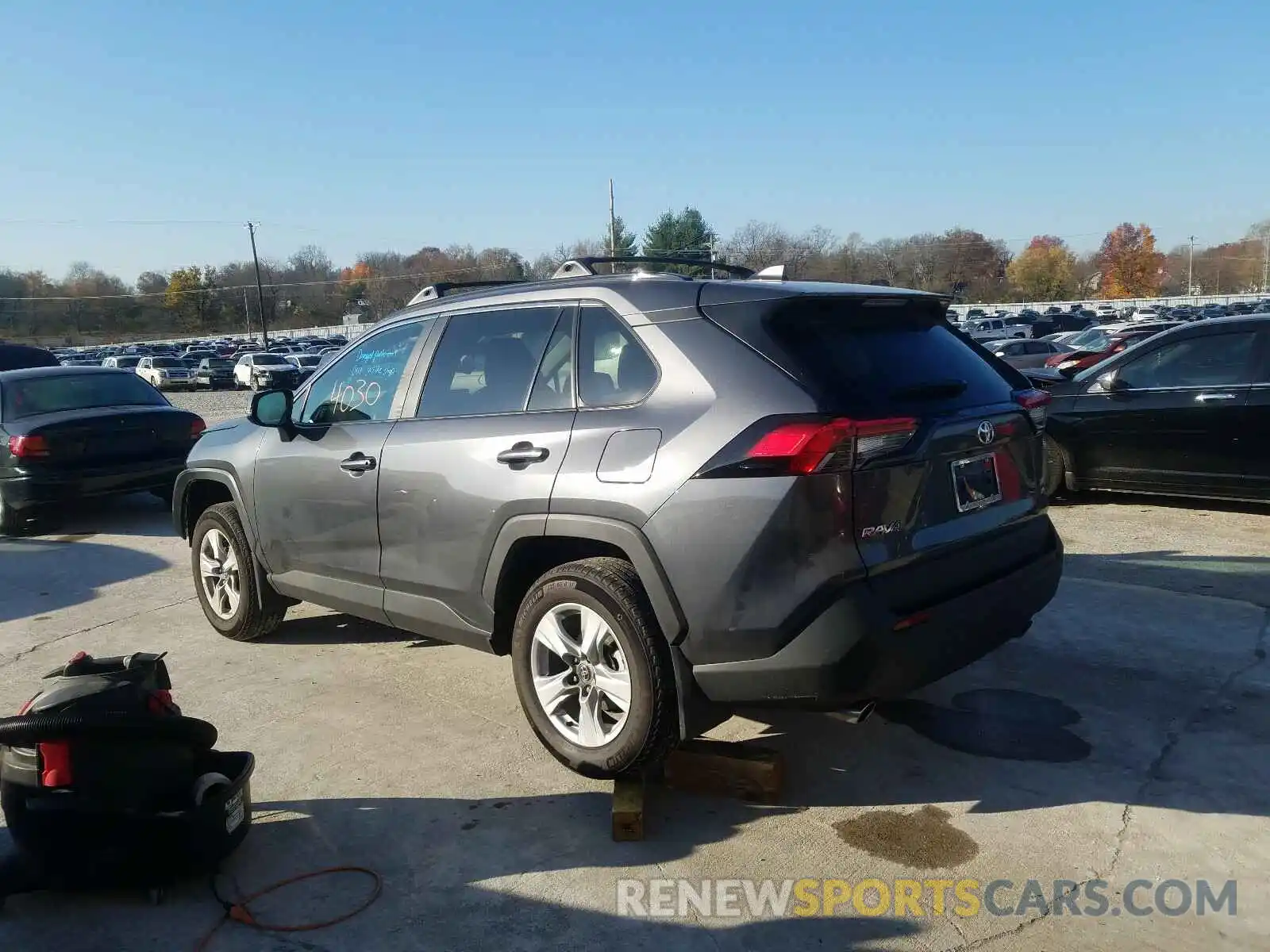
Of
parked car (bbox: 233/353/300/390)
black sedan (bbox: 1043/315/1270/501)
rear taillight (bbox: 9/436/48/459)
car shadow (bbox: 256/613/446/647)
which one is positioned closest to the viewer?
car shadow (bbox: 256/613/446/647)

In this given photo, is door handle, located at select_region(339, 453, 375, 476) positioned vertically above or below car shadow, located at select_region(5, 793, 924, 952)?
above

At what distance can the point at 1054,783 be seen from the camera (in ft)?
11.7

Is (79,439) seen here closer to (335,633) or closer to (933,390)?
(335,633)

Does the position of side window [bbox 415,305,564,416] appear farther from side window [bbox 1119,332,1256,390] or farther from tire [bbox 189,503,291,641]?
side window [bbox 1119,332,1256,390]

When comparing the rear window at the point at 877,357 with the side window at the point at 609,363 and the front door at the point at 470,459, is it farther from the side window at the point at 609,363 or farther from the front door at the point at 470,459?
the front door at the point at 470,459

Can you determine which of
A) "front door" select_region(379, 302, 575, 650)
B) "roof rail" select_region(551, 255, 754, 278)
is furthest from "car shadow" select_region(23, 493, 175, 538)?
"roof rail" select_region(551, 255, 754, 278)

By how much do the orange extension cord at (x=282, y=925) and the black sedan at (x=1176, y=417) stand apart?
6347 millimetres

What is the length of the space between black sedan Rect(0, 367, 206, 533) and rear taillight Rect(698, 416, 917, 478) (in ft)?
24.8

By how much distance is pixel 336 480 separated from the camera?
463 cm

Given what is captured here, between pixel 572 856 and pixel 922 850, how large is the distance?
1.14m

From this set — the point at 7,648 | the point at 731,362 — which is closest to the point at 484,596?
the point at 731,362

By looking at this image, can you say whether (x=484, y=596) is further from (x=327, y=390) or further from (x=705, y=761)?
(x=327, y=390)

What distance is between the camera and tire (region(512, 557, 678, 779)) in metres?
3.35

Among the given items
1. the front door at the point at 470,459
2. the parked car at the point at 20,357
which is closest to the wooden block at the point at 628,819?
the front door at the point at 470,459
